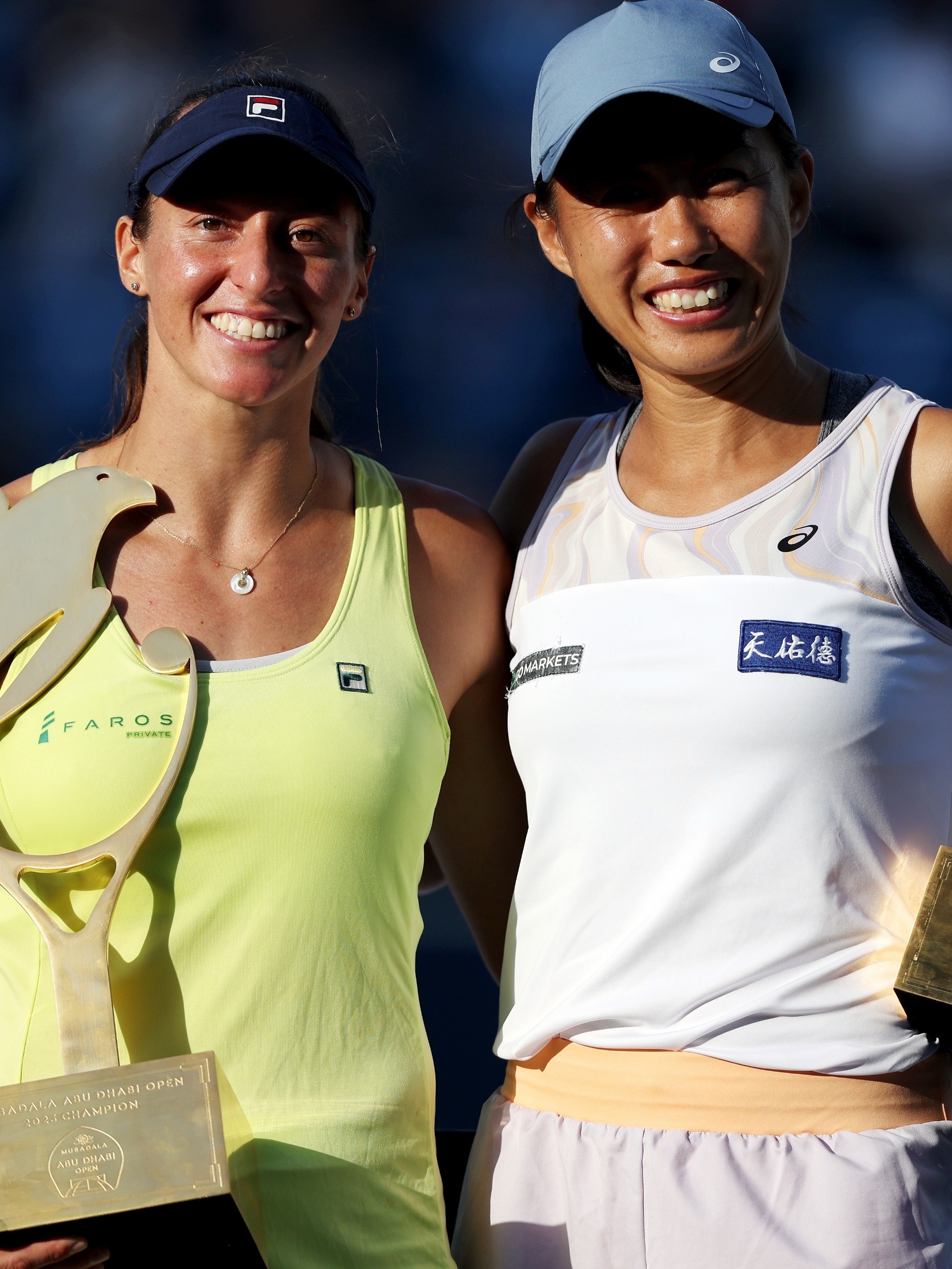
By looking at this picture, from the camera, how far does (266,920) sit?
1.58 meters

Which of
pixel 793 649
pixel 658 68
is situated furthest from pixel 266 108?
pixel 793 649

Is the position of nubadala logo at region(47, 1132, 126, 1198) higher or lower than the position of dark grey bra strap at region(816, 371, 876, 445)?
lower

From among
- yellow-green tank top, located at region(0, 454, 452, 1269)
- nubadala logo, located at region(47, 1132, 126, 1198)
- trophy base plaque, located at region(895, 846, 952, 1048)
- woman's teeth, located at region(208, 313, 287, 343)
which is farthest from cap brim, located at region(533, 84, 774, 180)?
nubadala logo, located at region(47, 1132, 126, 1198)

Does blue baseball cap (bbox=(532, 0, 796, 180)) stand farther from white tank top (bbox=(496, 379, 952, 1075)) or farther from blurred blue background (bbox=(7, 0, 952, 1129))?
blurred blue background (bbox=(7, 0, 952, 1129))

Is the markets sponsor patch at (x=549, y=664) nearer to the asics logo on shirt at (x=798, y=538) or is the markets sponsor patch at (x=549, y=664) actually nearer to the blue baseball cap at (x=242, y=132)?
the asics logo on shirt at (x=798, y=538)

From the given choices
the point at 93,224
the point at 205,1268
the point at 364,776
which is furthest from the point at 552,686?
the point at 93,224

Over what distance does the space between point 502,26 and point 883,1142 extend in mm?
3533

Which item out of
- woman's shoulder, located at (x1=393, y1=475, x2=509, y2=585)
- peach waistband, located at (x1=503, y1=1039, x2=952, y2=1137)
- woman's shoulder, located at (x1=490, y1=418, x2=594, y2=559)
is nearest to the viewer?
peach waistband, located at (x1=503, y1=1039, x2=952, y2=1137)

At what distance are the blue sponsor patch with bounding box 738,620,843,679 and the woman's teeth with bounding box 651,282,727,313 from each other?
1.41ft

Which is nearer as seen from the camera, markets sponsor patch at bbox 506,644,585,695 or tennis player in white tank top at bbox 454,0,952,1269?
tennis player in white tank top at bbox 454,0,952,1269

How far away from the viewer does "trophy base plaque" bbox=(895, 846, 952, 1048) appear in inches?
55.7

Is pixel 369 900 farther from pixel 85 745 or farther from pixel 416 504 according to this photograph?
pixel 416 504

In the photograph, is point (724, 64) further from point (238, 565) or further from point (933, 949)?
point (933, 949)

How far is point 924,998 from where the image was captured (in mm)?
1419
